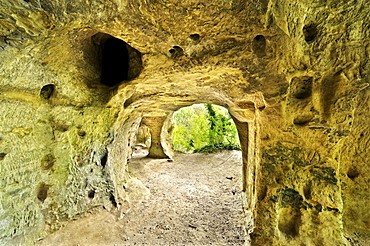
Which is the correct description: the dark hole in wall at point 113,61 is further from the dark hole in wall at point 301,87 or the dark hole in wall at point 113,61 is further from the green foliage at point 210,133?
the green foliage at point 210,133

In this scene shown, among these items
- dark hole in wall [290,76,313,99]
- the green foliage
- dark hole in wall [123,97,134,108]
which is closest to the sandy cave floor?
the green foliage

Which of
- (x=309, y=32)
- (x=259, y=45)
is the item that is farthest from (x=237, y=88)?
(x=309, y=32)

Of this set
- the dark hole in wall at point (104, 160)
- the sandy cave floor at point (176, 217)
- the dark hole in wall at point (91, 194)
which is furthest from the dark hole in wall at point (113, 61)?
the sandy cave floor at point (176, 217)

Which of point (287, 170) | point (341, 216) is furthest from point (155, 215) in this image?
point (341, 216)

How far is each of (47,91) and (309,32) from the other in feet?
12.2

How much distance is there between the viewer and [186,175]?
22.0 ft

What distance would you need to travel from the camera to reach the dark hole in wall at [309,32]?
1726 millimetres

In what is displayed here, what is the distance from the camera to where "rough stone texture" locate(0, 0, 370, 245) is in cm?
168

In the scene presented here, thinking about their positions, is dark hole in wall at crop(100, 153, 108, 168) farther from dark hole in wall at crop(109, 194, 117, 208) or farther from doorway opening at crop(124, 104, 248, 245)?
doorway opening at crop(124, 104, 248, 245)

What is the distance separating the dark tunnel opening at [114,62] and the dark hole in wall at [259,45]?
288 cm

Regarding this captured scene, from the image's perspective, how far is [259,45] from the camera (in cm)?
218

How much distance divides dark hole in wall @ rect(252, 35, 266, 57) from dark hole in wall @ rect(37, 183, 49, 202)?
379cm

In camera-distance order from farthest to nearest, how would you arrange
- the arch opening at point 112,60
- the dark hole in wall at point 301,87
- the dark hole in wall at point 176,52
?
the arch opening at point 112,60, the dark hole in wall at point 176,52, the dark hole in wall at point 301,87

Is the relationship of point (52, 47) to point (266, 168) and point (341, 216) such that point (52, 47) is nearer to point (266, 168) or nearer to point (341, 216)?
point (266, 168)
